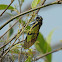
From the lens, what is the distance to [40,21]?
0.48 meters

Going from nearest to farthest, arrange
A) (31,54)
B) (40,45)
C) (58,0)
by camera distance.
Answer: (58,0) < (31,54) < (40,45)

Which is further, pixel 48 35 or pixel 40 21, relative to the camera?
pixel 48 35

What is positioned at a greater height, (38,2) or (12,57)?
(38,2)

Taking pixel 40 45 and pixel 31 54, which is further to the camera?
pixel 40 45

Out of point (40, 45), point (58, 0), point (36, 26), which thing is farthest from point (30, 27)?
point (40, 45)

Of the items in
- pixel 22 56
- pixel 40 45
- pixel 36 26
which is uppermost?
pixel 36 26

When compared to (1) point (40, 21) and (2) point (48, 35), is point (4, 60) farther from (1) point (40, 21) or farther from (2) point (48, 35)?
(2) point (48, 35)

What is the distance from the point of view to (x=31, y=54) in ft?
1.47

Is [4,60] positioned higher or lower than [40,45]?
higher

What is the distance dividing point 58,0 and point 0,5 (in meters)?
0.25

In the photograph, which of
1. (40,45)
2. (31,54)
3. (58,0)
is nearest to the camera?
(58,0)

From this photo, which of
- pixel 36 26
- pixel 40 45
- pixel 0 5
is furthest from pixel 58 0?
pixel 40 45

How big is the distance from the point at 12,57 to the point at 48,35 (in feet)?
1.74

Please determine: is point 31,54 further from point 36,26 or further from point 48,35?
point 48,35
